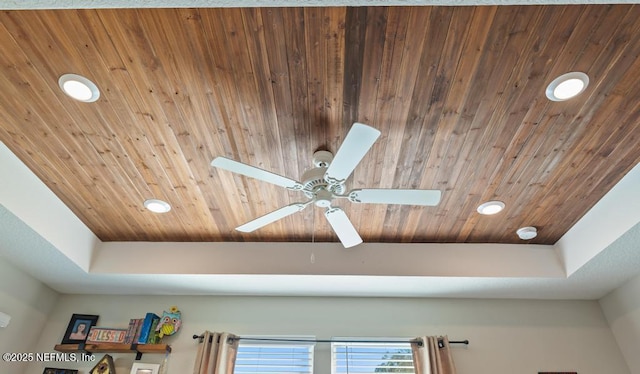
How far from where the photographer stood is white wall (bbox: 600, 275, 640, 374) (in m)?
3.18

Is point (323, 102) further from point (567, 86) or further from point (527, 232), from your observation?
point (527, 232)

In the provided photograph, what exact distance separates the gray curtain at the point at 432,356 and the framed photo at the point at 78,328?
2771 mm

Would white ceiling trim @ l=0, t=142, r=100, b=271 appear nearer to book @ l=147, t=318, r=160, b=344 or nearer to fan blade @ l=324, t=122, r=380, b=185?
book @ l=147, t=318, r=160, b=344

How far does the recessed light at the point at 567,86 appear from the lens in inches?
70.8

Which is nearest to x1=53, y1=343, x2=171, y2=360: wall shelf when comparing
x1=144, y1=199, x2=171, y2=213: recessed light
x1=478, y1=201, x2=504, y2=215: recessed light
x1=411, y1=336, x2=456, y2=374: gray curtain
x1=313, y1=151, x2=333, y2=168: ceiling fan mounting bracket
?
x1=144, y1=199, x2=171, y2=213: recessed light

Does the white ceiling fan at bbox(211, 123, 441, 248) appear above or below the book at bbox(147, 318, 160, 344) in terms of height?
above

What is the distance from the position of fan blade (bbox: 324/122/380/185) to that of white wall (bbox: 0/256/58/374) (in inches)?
109

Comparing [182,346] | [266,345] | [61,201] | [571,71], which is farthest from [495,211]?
[61,201]

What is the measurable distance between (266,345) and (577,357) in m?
2.58

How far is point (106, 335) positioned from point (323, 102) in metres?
2.86

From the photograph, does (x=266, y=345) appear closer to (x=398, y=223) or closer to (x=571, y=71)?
(x=398, y=223)

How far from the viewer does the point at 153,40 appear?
1685 millimetres

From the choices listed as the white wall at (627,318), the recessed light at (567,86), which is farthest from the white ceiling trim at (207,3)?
the white wall at (627,318)

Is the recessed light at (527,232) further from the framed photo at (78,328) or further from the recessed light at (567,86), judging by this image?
the framed photo at (78,328)
